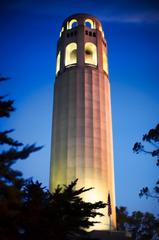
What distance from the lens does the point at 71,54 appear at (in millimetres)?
37375

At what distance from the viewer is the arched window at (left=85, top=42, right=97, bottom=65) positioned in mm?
35719

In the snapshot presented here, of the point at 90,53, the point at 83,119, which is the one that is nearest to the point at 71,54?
the point at 90,53

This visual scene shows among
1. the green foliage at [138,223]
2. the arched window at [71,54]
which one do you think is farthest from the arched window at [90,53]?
the green foliage at [138,223]

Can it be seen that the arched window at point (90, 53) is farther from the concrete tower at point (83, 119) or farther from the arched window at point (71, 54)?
the arched window at point (71, 54)

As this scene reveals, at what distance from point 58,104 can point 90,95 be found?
3.74 metres

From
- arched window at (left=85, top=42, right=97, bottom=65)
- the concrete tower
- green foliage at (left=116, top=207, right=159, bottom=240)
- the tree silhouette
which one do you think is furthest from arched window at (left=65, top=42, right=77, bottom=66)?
green foliage at (left=116, top=207, right=159, bottom=240)

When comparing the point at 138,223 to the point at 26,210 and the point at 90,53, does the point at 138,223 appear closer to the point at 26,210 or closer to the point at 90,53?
the point at 90,53

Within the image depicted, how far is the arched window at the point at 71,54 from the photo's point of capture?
118ft

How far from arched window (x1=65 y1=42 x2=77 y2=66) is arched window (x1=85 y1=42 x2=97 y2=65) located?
1.45 m

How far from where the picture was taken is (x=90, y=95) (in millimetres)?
32156

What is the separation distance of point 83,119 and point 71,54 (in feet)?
34.9

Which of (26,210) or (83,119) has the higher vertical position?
(83,119)

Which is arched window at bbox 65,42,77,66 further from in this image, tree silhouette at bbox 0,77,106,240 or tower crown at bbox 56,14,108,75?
tree silhouette at bbox 0,77,106,240

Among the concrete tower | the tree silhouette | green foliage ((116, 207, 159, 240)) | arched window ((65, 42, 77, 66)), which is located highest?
arched window ((65, 42, 77, 66))
